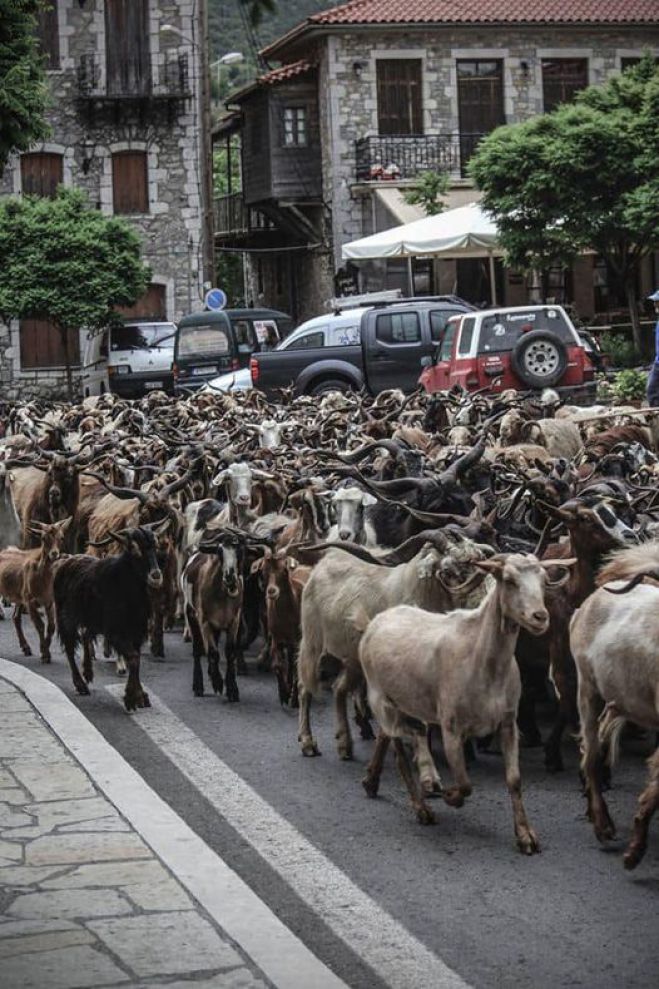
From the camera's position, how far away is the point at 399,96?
49.3 meters

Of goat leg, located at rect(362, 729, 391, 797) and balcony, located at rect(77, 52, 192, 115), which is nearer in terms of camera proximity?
goat leg, located at rect(362, 729, 391, 797)

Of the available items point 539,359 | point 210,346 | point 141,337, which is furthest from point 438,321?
point 141,337

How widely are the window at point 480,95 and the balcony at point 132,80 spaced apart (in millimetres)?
7467

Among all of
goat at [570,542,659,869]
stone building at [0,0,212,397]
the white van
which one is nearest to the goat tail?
goat at [570,542,659,869]

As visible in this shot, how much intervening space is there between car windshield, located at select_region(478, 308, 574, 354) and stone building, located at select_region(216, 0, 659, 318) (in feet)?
74.5

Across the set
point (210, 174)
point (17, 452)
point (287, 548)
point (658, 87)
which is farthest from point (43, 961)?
point (210, 174)

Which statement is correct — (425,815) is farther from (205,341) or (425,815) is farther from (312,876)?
(205,341)

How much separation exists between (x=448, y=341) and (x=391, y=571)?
52.4 feet

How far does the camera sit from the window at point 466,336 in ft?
82.8

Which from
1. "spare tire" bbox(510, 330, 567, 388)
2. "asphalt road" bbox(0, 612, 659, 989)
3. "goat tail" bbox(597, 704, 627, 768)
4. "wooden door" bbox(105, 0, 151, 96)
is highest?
"wooden door" bbox(105, 0, 151, 96)

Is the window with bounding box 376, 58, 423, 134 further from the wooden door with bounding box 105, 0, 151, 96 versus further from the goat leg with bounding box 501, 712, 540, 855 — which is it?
the goat leg with bounding box 501, 712, 540, 855

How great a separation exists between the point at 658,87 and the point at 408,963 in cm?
3112

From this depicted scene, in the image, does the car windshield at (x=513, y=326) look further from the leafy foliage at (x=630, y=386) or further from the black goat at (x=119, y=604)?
the black goat at (x=119, y=604)

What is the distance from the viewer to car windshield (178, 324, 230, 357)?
124 ft
